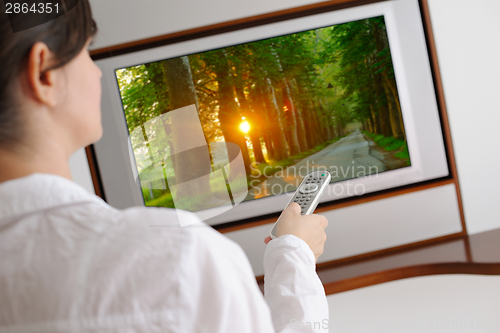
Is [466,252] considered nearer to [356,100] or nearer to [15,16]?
[356,100]

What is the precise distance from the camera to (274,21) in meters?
0.93

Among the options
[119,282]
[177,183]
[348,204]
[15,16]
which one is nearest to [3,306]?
[119,282]

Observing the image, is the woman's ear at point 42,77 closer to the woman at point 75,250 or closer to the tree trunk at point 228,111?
the woman at point 75,250

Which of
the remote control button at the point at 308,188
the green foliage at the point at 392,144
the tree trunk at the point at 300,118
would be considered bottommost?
the remote control button at the point at 308,188

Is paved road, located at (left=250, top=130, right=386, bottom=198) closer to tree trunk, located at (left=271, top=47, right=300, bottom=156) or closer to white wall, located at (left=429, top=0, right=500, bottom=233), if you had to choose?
tree trunk, located at (left=271, top=47, right=300, bottom=156)

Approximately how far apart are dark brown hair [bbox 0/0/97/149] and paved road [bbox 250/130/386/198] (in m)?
0.73

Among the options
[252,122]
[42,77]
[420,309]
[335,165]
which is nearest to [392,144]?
[335,165]

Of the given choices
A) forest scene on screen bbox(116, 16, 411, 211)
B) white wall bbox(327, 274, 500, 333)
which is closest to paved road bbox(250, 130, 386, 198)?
forest scene on screen bbox(116, 16, 411, 211)

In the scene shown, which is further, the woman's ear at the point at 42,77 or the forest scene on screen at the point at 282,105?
the forest scene on screen at the point at 282,105

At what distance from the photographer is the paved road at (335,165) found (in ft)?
3.16

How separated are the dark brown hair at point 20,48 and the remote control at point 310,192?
0.50 meters

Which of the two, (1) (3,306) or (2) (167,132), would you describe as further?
(2) (167,132)

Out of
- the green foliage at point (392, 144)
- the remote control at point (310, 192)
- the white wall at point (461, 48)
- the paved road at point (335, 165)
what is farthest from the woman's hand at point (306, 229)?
the white wall at point (461, 48)

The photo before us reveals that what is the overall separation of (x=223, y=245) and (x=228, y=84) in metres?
0.78
